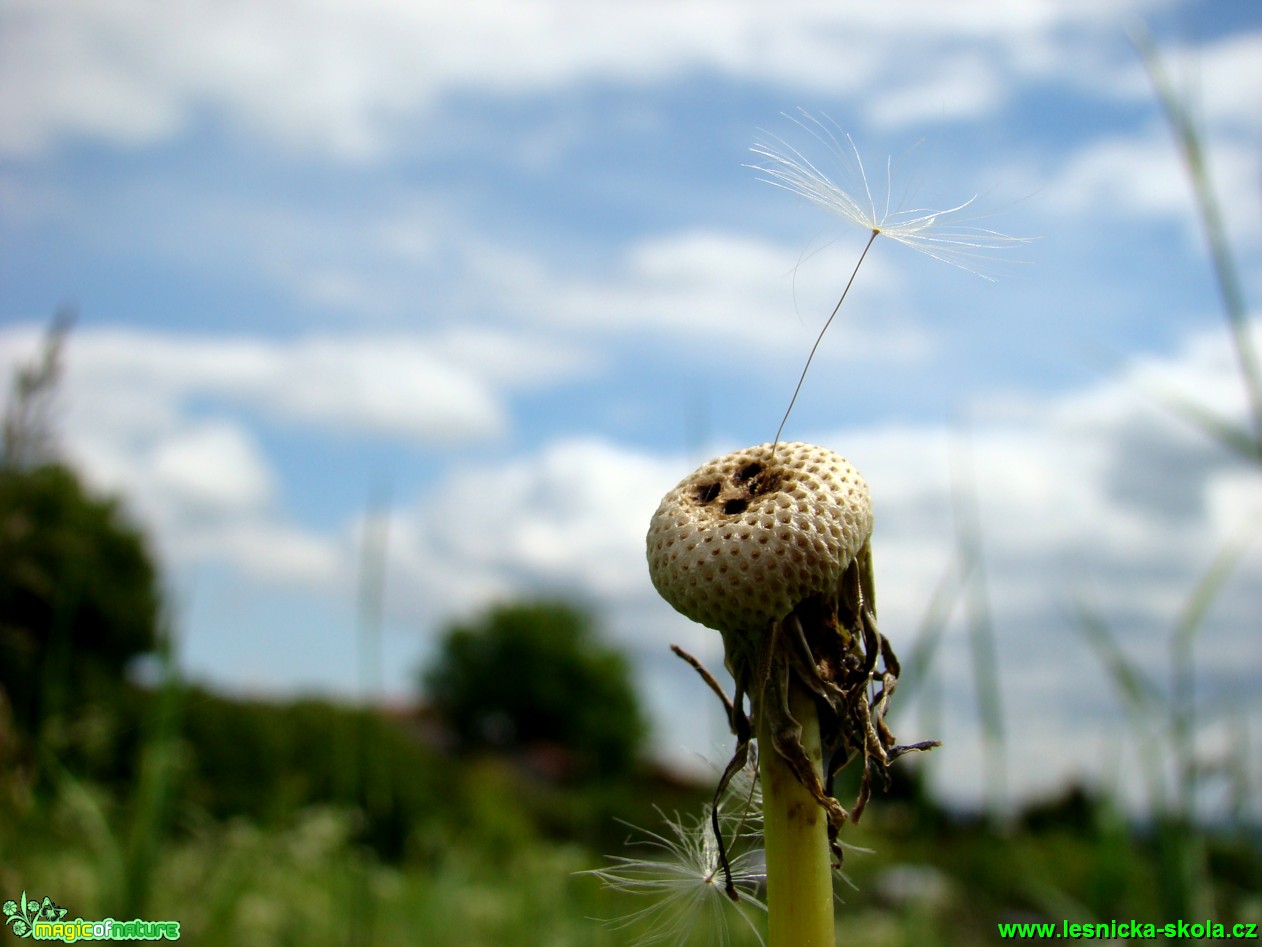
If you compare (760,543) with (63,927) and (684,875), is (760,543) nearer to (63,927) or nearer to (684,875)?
(684,875)

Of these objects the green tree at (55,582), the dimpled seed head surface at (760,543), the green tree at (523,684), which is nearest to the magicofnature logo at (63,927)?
the green tree at (55,582)

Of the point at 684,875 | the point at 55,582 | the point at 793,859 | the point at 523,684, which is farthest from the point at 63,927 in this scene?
the point at 523,684

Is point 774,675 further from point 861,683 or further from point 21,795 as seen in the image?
point 21,795

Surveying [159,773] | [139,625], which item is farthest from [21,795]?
[139,625]

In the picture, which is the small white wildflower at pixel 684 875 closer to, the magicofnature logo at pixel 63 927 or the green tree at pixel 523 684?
the magicofnature logo at pixel 63 927

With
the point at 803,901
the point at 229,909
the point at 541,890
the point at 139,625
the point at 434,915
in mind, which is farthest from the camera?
the point at 139,625

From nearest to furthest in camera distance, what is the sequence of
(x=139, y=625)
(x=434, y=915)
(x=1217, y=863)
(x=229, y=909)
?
(x=229, y=909)
(x=434, y=915)
(x=1217, y=863)
(x=139, y=625)

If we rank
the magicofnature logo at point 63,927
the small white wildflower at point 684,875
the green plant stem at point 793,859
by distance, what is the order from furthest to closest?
the magicofnature logo at point 63,927 < the small white wildflower at point 684,875 < the green plant stem at point 793,859
